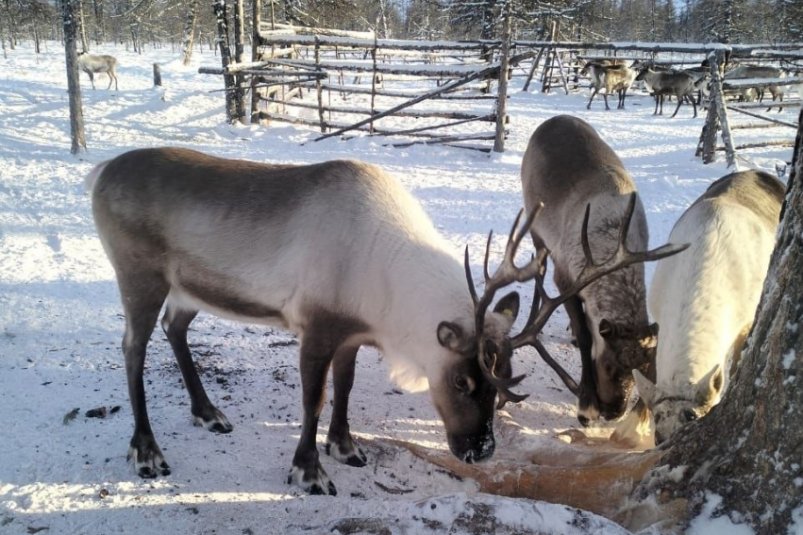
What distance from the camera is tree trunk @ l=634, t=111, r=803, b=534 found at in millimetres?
1823

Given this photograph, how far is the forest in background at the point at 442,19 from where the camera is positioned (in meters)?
20.8

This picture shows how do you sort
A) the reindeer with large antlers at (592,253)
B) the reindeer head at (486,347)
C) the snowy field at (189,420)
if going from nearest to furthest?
the snowy field at (189,420) → the reindeer head at (486,347) → the reindeer with large antlers at (592,253)

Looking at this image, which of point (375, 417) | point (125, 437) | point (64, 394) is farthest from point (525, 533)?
point (64, 394)

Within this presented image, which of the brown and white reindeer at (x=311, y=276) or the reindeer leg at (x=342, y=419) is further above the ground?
the brown and white reindeer at (x=311, y=276)

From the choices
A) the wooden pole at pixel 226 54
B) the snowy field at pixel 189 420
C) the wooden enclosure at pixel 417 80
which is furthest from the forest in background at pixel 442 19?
the snowy field at pixel 189 420

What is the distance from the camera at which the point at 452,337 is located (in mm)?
2561

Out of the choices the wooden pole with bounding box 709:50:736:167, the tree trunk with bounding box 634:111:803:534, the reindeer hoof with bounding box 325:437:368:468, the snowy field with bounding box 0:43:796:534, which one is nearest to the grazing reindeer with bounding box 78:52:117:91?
the snowy field with bounding box 0:43:796:534

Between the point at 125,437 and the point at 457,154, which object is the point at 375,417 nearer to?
Result: the point at 125,437

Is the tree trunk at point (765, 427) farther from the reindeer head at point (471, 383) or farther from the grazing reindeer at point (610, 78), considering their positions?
the grazing reindeer at point (610, 78)

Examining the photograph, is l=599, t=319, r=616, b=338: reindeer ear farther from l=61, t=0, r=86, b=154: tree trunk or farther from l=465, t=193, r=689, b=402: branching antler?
l=61, t=0, r=86, b=154: tree trunk

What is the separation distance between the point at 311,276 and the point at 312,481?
1001mm

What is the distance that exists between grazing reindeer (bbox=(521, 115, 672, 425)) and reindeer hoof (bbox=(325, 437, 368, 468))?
45.9 inches

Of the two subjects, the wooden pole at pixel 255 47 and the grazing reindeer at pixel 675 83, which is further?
the grazing reindeer at pixel 675 83

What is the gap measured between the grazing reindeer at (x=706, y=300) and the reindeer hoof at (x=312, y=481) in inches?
64.4
